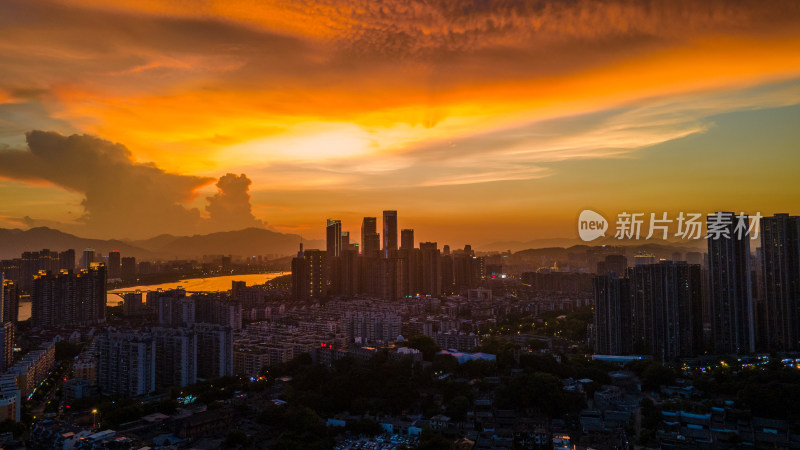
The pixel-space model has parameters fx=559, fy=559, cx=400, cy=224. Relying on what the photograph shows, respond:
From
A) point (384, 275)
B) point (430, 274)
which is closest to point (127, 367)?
point (384, 275)

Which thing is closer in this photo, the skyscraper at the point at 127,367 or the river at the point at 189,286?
the skyscraper at the point at 127,367

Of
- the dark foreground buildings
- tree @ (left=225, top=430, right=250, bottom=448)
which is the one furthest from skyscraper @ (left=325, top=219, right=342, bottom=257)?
tree @ (left=225, top=430, right=250, bottom=448)

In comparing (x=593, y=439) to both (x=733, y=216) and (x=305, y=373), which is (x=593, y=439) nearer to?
(x=305, y=373)

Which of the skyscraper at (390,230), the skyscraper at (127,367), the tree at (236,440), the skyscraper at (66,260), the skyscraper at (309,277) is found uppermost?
the skyscraper at (390,230)

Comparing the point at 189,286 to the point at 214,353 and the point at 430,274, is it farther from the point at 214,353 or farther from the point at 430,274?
the point at 214,353

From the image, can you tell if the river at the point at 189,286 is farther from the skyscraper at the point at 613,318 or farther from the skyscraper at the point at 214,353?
the skyscraper at the point at 613,318

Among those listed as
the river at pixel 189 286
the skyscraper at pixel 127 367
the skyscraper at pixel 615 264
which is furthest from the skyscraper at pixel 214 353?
the skyscraper at pixel 615 264
